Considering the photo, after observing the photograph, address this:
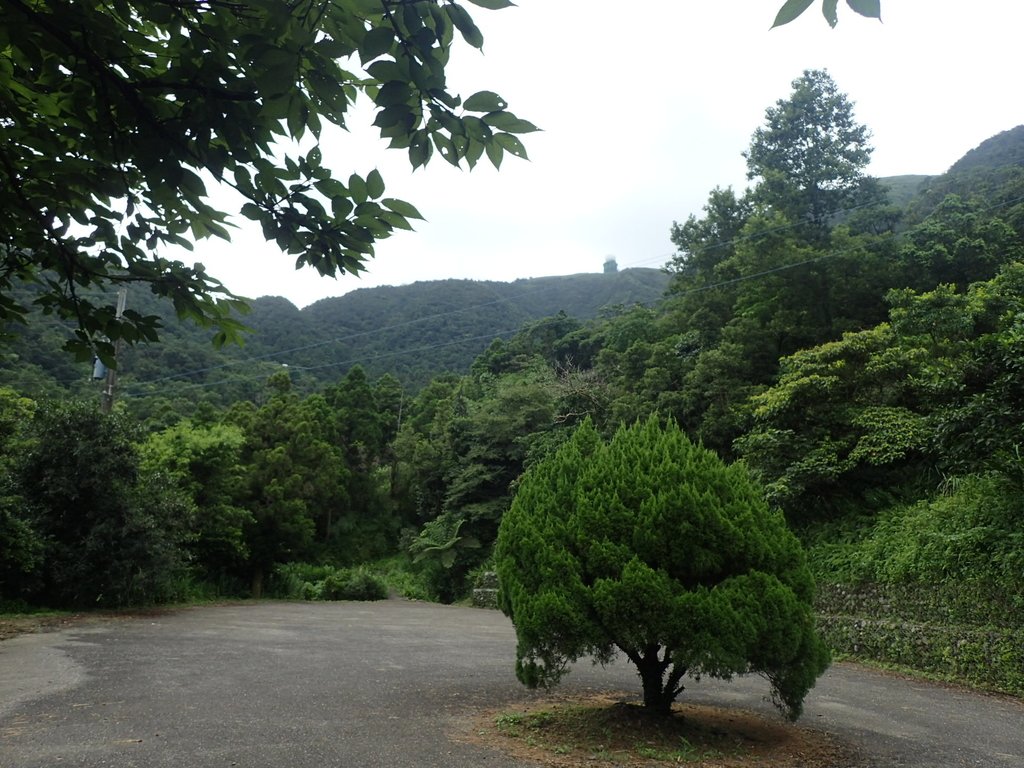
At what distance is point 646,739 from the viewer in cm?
450

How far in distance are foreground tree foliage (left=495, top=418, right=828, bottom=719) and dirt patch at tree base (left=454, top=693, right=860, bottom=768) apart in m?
0.26

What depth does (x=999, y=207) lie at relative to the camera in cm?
1838

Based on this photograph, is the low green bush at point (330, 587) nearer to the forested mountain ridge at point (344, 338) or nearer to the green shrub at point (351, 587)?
the green shrub at point (351, 587)

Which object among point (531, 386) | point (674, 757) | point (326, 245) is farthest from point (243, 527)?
point (326, 245)

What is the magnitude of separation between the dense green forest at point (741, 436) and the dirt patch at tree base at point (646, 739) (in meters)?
2.35

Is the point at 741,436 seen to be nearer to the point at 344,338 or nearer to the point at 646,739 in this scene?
the point at 646,739

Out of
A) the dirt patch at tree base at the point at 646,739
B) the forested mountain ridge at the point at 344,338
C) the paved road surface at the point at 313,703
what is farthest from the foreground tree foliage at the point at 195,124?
the dirt patch at tree base at the point at 646,739

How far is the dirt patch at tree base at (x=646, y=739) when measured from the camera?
4.19m

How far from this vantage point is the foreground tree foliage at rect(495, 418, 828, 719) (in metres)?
4.27

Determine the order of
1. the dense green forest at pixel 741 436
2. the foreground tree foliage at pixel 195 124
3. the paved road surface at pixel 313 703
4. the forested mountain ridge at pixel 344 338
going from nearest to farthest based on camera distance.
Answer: the foreground tree foliage at pixel 195 124
the paved road surface at pixel 313 703
the dense green forest at pixel 741 436
the forested mountain ridge at pixel 344 338

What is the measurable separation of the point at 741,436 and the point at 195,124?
44.7ft

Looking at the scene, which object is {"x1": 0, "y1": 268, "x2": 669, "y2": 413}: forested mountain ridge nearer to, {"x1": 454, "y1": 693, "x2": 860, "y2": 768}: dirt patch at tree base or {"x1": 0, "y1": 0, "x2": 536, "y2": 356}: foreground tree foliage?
{"x1": 0, "y1": 0, "x2": 536, "y2": 356}: foreground tree foliage

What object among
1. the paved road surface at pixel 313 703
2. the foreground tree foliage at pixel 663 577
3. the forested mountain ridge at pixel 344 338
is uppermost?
the forested mountain ridge at pixel 344 338

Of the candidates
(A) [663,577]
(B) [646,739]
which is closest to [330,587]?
(B) [646,739]
